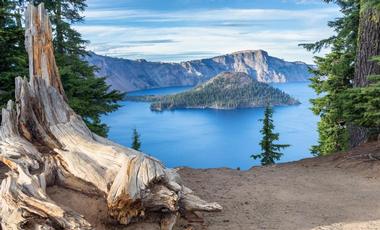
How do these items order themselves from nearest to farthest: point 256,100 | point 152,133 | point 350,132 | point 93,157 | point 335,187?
point 93,157
point 335,187
point 350,132
point 152,133
point 256,100

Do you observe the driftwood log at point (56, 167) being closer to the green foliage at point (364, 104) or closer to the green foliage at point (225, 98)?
the green foliage at point (364, 104)

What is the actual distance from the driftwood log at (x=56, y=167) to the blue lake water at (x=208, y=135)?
5354 cm

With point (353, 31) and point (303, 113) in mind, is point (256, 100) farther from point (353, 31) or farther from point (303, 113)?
point (353, 31)

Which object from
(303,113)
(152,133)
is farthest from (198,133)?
(303,113)

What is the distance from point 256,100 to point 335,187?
16199cm

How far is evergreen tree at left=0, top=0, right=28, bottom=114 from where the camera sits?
12180 millimetres

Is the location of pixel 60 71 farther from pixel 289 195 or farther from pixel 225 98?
pixel 225 98

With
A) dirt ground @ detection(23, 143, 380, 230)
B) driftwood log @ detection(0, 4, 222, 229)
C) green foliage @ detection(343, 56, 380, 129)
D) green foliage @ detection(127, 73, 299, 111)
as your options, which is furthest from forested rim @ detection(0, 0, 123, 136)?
green foliage @ detection(127, 73, 299, 111)

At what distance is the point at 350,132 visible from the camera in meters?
15.0

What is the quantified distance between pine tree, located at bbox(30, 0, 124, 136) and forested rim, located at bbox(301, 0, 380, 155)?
8504 mm

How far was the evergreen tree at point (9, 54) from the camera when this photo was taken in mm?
12180

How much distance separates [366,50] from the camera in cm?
1359

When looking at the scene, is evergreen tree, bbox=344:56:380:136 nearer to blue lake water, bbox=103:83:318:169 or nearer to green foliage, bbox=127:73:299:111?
blue lake water, bbox=103:83:318:169

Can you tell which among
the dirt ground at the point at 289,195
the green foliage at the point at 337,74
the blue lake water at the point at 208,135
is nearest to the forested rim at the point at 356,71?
the green foliage at the point at 337,74
